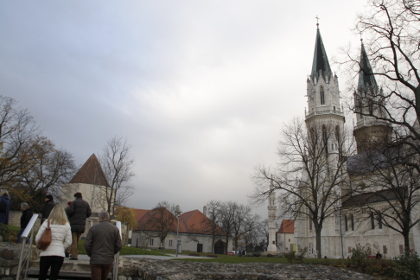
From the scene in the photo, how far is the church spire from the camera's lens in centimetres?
6350

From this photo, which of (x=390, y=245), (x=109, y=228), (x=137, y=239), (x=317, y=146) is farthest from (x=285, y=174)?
(x=137, y=239)

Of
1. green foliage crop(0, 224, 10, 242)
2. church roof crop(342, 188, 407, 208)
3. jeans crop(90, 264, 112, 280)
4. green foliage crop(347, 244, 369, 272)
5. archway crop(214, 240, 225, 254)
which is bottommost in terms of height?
archway crop(214, 240, 225, 254)

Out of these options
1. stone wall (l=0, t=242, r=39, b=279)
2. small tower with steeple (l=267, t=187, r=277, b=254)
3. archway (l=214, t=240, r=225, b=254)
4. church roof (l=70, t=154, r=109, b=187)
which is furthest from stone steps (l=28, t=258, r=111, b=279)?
archway (l=214, t=240, r=225, b=254)

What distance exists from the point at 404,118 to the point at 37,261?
1742cm

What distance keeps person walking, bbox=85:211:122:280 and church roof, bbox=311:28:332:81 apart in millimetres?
63139

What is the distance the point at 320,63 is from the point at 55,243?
65.6 meters

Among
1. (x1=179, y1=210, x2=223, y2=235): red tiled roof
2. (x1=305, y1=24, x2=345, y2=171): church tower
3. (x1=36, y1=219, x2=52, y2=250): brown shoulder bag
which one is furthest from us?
(x1=179, y1=210, x2=223, y2=235): red tiled roof

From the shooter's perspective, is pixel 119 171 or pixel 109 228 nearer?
pixel 109 228

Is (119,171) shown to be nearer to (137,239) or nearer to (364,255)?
(364,255)

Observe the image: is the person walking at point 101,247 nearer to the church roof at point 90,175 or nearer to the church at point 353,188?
the church at point 353,188

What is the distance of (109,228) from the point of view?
621 centimetres

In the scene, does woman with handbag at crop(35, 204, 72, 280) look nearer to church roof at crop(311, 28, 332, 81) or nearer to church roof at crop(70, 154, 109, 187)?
church roof at crop(70, 154, 109, 187)

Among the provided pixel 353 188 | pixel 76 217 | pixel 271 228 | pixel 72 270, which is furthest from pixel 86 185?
pixel 72 270

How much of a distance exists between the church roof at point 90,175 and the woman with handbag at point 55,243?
42.3m
